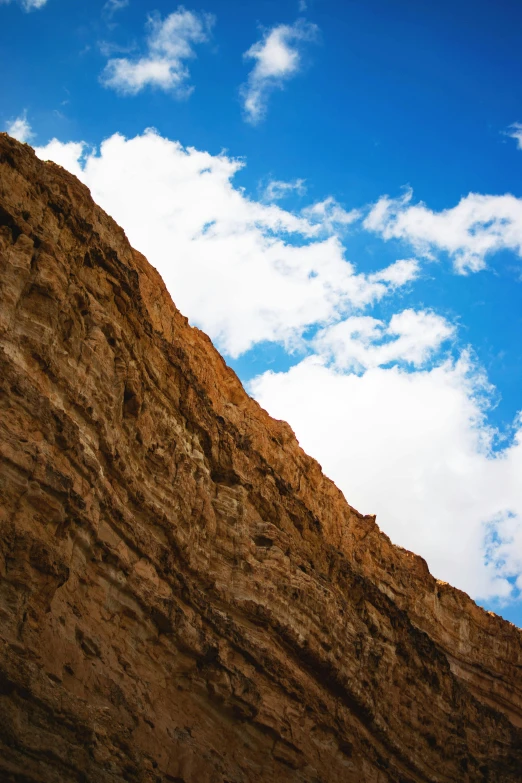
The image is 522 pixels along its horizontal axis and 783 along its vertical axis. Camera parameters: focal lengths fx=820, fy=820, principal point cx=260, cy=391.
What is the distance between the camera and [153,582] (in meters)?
19.9

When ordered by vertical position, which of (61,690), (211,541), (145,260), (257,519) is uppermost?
(145,260)

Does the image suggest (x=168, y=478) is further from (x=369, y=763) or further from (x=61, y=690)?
(x=369, y=763)

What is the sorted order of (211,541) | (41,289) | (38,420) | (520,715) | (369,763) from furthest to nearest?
(520,715) → (369,763) → (211,541) → (41,289) → (38,420)

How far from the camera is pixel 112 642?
58.6ft

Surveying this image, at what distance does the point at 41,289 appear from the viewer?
18.8 m

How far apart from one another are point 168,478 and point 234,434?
236 inches

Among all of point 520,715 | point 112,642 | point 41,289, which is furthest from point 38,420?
point 520,715

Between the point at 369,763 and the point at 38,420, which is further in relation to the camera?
the point at 369,763

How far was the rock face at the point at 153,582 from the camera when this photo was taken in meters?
15.3

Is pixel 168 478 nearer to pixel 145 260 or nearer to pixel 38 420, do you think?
pixel 38 420

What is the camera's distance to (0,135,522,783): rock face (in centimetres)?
1532

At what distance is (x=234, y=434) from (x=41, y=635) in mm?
13710

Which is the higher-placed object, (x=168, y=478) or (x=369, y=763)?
(x=168, y=478)

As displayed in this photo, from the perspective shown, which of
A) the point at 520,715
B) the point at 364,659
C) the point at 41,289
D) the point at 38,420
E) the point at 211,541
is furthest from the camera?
the point at 520,715
